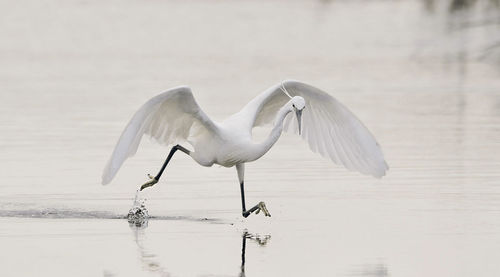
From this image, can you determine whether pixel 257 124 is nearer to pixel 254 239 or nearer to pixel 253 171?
pixel 253 171

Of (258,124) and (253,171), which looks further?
(253,171)

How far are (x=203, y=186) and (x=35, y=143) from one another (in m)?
4.63

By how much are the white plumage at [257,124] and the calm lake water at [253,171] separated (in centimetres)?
57

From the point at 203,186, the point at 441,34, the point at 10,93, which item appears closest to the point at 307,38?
the point at 441,34

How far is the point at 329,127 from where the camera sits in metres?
16.2

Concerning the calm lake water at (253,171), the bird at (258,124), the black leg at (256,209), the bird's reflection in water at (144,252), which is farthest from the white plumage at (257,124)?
the bird's reflection in water at (144,252)

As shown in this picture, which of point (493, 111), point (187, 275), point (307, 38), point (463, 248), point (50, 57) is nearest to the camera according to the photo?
point (187, 275)

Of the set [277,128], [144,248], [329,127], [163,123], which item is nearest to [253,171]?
[329,127]

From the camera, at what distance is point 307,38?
45.1 m

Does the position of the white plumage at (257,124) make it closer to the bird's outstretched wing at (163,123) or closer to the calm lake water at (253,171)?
the bird's outstretched wing at (163,123)

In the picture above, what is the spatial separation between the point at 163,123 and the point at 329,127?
1.91 m

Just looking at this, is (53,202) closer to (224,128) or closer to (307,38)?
(224,128)

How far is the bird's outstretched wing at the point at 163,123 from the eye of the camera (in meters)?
13.6

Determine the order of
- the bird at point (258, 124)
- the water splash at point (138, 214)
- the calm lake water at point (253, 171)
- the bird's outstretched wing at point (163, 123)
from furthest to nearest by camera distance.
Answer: the water splash at point (138, 214), the bird at point (258, 124), the bird's outstretched wing at point (163, 123), the calm lake water at point (253, 171)
